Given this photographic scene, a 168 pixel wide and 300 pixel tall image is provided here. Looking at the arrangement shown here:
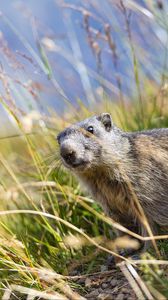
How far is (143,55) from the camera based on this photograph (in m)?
7.24

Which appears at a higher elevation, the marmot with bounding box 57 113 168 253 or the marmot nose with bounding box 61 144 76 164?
the marmot nose with bounding box 61 144 76 164

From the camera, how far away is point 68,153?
446cm

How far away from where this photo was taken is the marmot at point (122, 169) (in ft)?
15.5

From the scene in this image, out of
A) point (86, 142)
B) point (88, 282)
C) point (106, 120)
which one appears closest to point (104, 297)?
point (88, 282)

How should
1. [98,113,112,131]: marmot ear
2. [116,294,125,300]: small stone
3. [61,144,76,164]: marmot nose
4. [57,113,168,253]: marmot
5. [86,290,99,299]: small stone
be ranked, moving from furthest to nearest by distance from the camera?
[98,113,112,131]: marmot ear
[57,113,168,253]: marmot
[61,144,76,164]: marmot nose
[86,290,99,299]: small stone
[116,294,125,300]: small stone

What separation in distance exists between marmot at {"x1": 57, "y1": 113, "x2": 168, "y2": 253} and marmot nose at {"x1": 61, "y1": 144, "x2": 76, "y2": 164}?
Result: 0.07 m

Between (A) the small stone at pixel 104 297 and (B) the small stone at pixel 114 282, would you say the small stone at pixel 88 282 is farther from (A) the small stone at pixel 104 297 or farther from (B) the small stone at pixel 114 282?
(A) the small stone at pixel 104 297

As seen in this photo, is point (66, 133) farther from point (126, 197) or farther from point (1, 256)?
point (1, 256)

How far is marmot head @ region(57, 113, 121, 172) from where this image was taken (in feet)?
14.8

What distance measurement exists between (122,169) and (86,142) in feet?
1.33

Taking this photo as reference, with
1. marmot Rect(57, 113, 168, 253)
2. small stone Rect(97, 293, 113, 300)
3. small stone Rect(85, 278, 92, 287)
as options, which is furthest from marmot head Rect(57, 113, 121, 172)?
small stone Rect(97, 293, 113, 300)

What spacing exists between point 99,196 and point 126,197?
11.2 inches

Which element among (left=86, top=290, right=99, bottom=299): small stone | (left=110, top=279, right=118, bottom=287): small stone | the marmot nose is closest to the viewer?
(left=86, top=290, right=99, bottom=299): small stone

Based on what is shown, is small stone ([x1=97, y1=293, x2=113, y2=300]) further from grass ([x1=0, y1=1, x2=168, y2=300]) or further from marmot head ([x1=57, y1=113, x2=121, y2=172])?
marmot head ([x1=57, y1=113, x2=121, y2=172])
